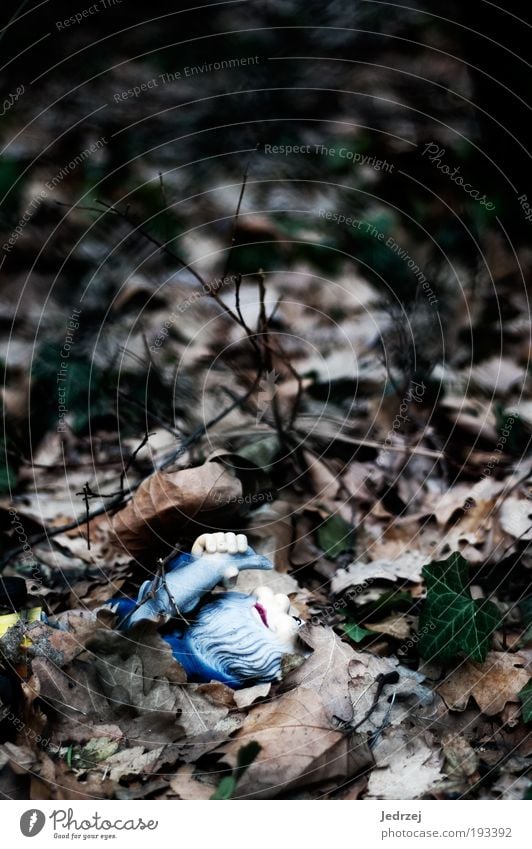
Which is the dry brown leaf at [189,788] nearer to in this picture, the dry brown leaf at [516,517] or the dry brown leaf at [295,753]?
the dry brown leaf at [295,753]

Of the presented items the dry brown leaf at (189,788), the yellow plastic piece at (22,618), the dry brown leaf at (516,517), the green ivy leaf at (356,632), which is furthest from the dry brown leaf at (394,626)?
the yellow plastic piece at (22,618)

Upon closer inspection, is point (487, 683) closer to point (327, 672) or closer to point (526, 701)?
point (526, 701)

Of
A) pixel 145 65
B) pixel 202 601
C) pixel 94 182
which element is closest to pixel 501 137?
pixel 145 65

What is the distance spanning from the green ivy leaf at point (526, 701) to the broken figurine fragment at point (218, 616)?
1.22 ft

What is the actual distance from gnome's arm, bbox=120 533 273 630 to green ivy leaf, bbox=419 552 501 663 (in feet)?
0.94

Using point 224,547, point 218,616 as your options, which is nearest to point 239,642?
point 218,616

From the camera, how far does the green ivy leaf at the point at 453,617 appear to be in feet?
4.48

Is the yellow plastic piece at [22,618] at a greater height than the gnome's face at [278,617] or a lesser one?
lesser

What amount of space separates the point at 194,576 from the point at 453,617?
0.44 meters

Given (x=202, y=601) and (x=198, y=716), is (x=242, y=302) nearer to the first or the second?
(x=202, y=601)

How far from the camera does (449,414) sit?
184cm

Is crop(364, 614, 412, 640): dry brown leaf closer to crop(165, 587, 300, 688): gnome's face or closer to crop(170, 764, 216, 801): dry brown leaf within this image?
crop(165, 587, 300, 688): gnome's face

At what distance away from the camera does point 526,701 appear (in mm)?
1332
